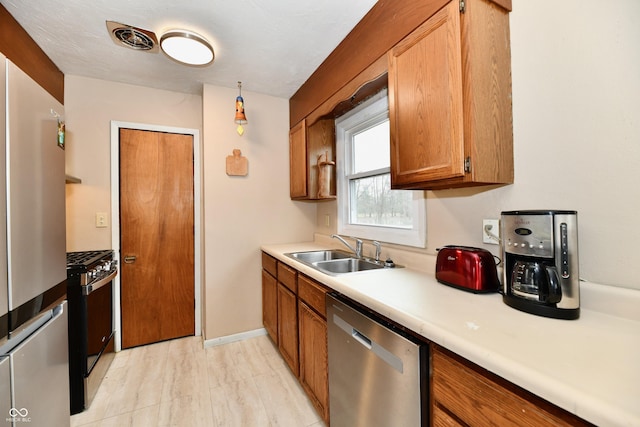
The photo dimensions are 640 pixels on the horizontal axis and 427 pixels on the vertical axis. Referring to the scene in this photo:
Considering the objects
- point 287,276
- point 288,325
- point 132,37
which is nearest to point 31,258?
point 287,276

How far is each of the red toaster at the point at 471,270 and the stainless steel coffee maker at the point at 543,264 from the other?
0.40 ft

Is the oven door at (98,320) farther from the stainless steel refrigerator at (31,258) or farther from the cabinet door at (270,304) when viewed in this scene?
the cabinet door at (270,304)

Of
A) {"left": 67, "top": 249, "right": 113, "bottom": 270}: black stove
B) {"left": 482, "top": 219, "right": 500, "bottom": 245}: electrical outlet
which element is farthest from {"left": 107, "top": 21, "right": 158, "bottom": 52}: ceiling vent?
{"left": 482, "top": 219, "right": 500, "bottom": 245}: electrical outlet

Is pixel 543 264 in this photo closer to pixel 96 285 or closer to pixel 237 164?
pixel 237 164

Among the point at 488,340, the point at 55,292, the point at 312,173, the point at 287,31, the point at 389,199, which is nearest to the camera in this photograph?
the point at 488,340

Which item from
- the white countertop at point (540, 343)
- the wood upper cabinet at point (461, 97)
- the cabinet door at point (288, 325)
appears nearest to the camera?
the white countertop at point (540, 343)

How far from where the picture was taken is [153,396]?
1.79 metres

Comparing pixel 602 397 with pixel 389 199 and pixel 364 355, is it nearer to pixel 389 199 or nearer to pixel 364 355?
pixel 364 355

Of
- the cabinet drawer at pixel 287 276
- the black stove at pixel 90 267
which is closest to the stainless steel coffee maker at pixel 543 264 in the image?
the cabinet drawer at pixel 287 276

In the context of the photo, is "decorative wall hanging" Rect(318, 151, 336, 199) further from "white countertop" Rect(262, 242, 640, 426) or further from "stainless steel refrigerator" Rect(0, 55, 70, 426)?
"stainless steel refrigerator" Rect(0, 55, 70, 426)

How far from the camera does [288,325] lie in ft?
6.43

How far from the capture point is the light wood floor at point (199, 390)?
5.23ft

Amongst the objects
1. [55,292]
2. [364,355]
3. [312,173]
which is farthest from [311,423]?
[312,173]

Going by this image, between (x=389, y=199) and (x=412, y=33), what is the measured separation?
1.04m
